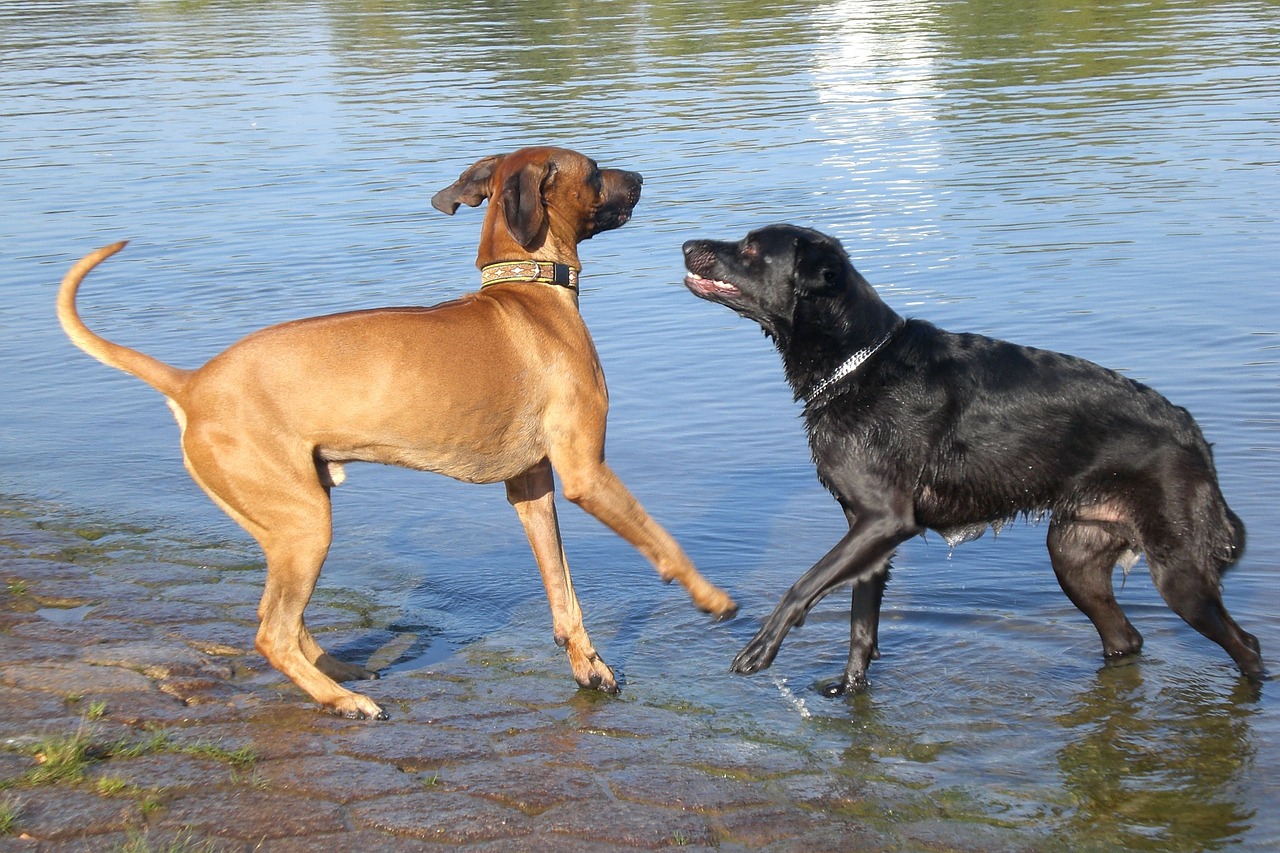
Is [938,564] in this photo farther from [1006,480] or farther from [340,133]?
[340,133]

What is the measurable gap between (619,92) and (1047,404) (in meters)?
18.3

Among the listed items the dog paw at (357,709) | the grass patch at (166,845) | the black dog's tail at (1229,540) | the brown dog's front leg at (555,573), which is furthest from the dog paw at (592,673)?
the black dog's tail at (1229,540)

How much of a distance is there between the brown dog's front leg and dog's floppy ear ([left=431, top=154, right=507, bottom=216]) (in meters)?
1.21

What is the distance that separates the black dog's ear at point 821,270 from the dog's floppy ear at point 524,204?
104 centimetres

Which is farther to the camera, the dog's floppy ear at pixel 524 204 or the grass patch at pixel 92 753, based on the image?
the dog's floppy ear at pixel 524 204

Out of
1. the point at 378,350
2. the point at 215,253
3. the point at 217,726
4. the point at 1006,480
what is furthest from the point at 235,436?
the point at 215,253

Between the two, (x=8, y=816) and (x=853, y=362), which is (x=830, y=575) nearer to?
(x=853, y=362)

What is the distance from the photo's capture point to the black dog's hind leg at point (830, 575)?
507 centimetres

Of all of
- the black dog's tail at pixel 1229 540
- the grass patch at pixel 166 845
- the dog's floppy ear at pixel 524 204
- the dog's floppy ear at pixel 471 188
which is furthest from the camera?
the dog's floppy ear at pixel 471 188

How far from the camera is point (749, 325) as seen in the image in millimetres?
10789

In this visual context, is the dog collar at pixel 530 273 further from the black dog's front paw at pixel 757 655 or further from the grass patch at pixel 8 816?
the grass patch at pixel 8 816

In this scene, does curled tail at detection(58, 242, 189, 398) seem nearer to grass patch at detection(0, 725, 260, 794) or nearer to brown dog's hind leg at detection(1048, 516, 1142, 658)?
grass patch at detection(0, 725, 260, 794)

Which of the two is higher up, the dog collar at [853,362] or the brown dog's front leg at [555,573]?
the dog collar at [853,362]

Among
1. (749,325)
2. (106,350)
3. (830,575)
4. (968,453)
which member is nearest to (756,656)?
(830,575)
